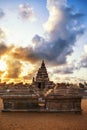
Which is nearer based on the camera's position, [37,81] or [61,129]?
[61,129]

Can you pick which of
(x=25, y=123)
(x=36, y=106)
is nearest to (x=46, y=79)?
(x=36, y=106)

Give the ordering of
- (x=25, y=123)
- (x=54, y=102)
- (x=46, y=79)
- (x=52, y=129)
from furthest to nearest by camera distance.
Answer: (x=46, y=79)
(x=54, y=102)
(x=25, y=123)
(x=52, y=129)

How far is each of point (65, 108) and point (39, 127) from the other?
593 centimetres

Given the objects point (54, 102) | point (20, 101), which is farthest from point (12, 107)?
point (54, 102)

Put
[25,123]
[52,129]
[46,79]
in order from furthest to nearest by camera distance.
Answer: [46,79] < [25,123] < [52,129]

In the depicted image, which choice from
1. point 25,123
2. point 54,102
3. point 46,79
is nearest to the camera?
point 25,123

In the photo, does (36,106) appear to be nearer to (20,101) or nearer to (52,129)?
(20,101)

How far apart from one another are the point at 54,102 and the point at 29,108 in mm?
1733

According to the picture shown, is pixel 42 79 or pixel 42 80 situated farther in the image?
pixel 42 80

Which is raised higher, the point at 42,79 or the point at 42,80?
the point at 42,79

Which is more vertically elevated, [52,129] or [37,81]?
[37,81]

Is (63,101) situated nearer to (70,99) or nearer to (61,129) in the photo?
(70,99)

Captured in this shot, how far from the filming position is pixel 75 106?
1667cm

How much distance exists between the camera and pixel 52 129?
1050 centimetres
